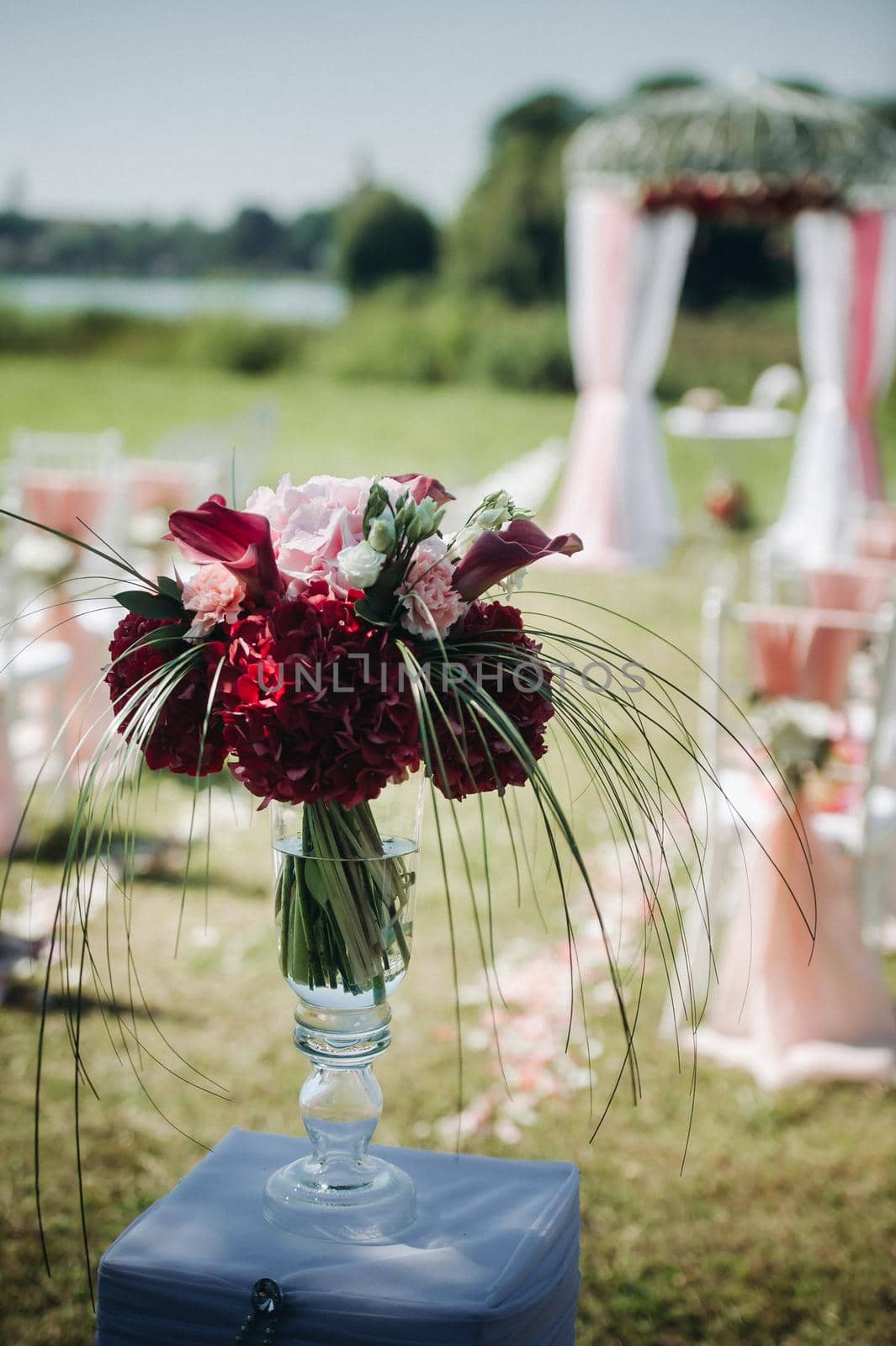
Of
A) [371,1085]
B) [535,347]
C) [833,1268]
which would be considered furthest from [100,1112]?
[535,347]

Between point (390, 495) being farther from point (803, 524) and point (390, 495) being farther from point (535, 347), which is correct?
point (535, 347)

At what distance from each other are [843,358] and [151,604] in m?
8.14

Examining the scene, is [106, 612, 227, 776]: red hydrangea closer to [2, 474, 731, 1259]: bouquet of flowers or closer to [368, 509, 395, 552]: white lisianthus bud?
[2, 474, 731, 1259]: bouquet of flowers

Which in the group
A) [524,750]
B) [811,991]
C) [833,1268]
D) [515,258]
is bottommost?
[833,1268]

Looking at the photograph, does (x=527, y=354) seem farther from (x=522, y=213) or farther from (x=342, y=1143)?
(x=342, y=1143)

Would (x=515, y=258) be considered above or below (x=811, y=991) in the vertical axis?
above

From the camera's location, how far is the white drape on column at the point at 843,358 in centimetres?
830

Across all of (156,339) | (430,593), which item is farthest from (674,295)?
(430,593)

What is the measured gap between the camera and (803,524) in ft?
27.8

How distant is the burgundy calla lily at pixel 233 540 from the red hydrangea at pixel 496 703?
155 millimetres

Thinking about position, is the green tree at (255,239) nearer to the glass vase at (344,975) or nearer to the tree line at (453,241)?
the tree line at (453,241)

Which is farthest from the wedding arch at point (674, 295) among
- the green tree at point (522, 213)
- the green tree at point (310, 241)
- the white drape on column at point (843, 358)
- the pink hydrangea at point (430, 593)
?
the pink hydrangea at point (430, 593)

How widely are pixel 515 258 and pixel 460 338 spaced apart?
1509mm

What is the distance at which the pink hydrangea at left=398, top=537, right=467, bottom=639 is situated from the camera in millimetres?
986
